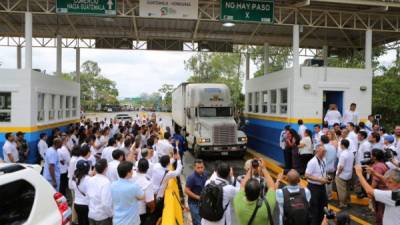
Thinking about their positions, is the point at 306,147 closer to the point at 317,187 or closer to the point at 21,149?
the point at 317,187

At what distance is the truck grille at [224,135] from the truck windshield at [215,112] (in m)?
1.34

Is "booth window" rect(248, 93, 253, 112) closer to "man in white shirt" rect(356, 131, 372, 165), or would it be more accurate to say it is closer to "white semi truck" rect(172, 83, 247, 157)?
"white semi truck" rect(172, 83, 247, 157)

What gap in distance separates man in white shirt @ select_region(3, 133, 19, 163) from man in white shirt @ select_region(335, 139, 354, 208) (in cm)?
834

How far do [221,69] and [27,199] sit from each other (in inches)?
1876

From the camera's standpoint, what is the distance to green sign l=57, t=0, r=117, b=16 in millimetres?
14430

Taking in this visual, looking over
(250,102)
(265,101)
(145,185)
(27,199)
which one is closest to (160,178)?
(145,185)

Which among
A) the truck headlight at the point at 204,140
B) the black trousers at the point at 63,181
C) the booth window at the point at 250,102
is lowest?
the black trousers at the point at 63,181

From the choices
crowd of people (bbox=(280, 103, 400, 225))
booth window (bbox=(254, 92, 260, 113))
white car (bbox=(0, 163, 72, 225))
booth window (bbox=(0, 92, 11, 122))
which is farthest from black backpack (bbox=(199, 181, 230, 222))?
booth window (bbox=(254, 92, 260, 113))

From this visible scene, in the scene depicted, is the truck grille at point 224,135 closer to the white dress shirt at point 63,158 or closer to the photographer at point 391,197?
the white dress shirt at point 63,158

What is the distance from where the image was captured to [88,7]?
1461cm

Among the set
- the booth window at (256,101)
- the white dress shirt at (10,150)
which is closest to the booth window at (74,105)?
the booth window at (256,101)

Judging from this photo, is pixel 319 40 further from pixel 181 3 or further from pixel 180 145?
pixel 180 145

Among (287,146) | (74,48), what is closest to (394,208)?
(287,146)

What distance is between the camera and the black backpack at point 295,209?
458 centimetres
